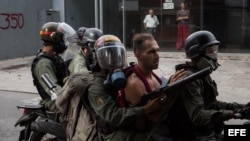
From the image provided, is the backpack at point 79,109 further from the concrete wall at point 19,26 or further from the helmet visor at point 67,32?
the concrete wall at point 19,26

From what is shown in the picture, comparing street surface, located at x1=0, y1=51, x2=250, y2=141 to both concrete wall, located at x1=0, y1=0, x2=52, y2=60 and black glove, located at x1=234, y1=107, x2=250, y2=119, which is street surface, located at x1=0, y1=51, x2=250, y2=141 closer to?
concrete wall, located at x1=0, y1=0, x2=52, y2=60

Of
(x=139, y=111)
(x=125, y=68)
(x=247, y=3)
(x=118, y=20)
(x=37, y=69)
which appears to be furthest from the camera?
(x=118, y=20)

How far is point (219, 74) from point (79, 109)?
9866mm

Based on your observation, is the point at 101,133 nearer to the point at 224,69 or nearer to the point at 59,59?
the point at 59,59

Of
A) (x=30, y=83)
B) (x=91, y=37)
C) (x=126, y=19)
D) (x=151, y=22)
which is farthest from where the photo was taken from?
(x=126, y=19)

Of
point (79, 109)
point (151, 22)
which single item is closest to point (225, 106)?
point (79, 109)

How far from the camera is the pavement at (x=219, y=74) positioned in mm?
10226

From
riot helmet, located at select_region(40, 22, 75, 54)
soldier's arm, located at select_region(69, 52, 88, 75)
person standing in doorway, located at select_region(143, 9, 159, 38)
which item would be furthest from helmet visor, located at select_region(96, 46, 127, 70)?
person standing in doorway, located at select_region(143, 9, 159, 38)

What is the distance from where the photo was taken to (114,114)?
2992 mm

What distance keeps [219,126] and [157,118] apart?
759 mm

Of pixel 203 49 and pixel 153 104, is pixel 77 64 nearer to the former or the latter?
pixel 203 49

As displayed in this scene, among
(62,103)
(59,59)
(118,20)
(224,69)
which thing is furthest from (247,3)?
(62,103)

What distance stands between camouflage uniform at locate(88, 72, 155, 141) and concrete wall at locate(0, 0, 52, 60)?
1537cm

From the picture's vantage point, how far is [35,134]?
14.6ft
